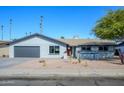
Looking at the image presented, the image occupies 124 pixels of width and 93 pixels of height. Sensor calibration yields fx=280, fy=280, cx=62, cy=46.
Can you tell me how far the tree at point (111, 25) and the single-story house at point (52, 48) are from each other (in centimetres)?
635

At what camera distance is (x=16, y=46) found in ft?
147

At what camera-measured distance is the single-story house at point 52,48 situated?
141ft

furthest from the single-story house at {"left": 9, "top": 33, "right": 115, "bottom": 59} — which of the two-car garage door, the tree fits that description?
the tree

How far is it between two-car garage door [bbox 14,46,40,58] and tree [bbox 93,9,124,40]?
11468 mm

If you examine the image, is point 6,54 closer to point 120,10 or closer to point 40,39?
point 40,39

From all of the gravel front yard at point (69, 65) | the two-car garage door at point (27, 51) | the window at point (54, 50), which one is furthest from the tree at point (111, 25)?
the two-car garage door at point (27, 51)

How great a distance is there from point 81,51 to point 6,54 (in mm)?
14866

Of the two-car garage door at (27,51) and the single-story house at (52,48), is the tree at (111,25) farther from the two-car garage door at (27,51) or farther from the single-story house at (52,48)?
the two-car garage door at (27,51)

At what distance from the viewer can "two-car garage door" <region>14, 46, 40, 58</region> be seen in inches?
1753
